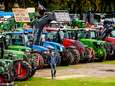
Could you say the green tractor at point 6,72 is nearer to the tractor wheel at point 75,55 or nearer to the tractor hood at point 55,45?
the tractor hood at point 55,45

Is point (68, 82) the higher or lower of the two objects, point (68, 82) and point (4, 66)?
the lower

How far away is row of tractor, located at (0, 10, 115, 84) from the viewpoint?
23891 millimetres

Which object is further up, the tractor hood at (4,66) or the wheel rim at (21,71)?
the tractor hood at (4,66)

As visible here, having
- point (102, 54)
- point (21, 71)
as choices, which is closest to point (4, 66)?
point (21, 71)

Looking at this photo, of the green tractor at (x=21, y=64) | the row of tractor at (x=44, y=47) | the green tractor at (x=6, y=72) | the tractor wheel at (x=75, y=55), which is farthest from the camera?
the tractor wheel at (x=75, y=55)

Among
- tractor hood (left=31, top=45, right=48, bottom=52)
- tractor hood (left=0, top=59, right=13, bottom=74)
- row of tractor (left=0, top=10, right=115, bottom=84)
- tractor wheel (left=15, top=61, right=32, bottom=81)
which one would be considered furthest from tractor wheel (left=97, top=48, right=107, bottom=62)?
tractor hood (left=0, top=59, right=13, bottom=74)

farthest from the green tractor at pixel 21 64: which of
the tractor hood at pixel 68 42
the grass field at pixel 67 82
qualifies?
the tractor hood at pixel 68 42

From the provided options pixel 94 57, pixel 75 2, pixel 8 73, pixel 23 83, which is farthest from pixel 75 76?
pixel 75 2

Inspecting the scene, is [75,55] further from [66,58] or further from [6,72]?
[6,72]

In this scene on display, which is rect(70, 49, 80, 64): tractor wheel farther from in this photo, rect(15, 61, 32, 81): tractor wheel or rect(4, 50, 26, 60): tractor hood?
rect(15, 61, 32, 81): tractor wheel

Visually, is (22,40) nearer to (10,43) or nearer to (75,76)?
(10,43)

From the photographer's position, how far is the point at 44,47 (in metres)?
30.8

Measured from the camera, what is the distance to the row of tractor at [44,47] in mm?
23891

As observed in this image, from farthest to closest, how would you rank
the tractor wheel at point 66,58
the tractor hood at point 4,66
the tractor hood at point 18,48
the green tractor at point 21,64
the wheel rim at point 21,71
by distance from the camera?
1. the tractor wheel at point 66,58
2. the tractor hood at point 18,48
3. the wheel rim at point 21,71
4. the green tractor at point 21,64
5. the tractor hood at point 4,66
